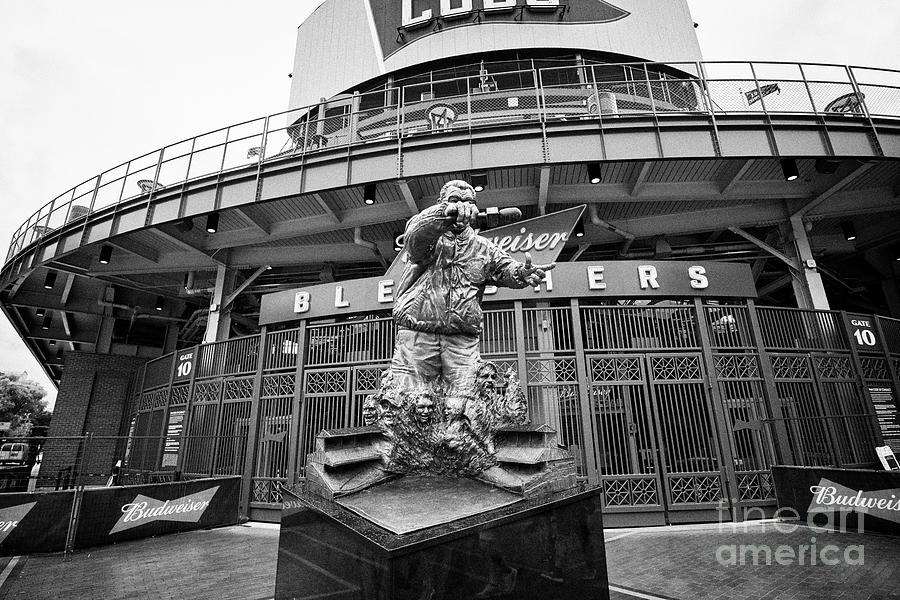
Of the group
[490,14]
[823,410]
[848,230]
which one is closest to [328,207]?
[490,14]

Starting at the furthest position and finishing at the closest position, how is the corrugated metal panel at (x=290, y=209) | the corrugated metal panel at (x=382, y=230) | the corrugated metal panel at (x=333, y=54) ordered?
the corrugated metal panel at (x=333, y=54) < the corrugated metal panel at (x=382, y=230) < the corrugated metal panel at (x=290, y=209)

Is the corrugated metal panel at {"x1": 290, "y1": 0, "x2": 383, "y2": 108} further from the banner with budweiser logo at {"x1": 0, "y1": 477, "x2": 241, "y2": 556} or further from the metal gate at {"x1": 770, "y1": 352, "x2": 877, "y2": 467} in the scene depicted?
the metal gate at {"x1": 770, "y1": 352, "x2": 877, "y2": 467}

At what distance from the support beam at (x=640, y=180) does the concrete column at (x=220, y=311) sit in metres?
13.9

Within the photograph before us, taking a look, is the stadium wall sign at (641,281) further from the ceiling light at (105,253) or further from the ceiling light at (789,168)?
the ceiling light at (105,253)

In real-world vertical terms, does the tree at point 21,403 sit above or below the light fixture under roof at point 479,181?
below

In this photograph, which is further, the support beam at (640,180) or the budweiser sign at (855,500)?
the support beam at (640,180)

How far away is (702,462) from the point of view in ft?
28.2

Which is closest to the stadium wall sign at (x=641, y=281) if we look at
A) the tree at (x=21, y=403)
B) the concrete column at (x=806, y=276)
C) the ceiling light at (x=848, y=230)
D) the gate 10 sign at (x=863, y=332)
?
the gate 10 sign at (x=863, y=332)

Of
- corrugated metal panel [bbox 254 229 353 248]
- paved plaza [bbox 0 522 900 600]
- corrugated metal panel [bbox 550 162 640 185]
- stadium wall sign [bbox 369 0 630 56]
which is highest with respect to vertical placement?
stadium wall sign [bbox 369 0 630 56]

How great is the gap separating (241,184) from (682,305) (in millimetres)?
12146

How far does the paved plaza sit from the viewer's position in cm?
461

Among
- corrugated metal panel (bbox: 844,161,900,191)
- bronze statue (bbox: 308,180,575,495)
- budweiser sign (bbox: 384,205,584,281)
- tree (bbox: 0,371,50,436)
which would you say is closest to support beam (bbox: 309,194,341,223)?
budweiser sign (bbox: 384,205,584,281)

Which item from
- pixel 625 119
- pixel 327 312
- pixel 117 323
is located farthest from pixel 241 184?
pixel 117 323

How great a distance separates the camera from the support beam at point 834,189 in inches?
463
